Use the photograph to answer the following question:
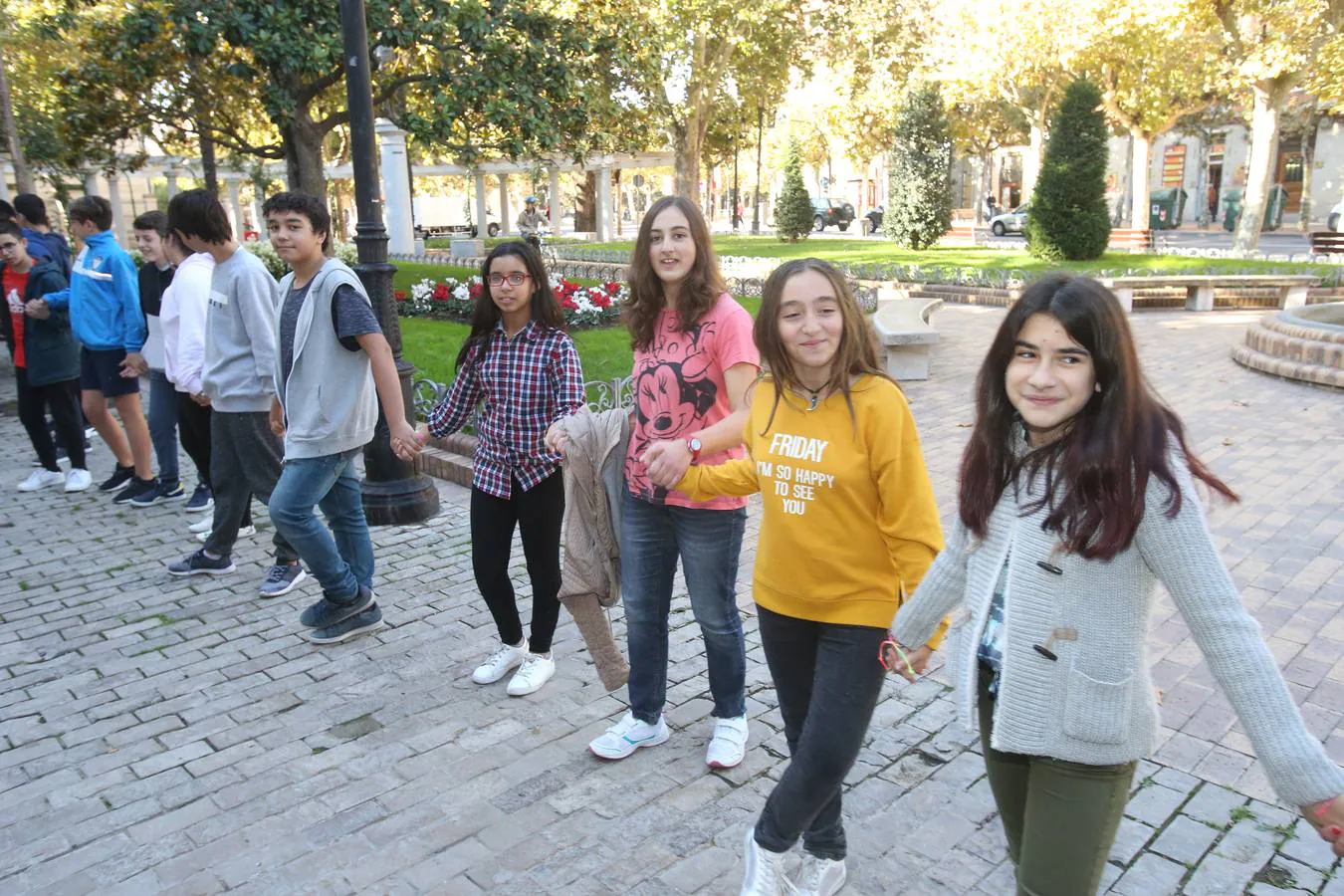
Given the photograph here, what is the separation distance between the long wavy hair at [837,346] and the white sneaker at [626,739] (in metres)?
1.49

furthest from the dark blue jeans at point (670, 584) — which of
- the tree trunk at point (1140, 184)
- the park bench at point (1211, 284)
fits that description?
the tree trunk at point (1140, 184)

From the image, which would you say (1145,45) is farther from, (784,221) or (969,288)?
(784,221)

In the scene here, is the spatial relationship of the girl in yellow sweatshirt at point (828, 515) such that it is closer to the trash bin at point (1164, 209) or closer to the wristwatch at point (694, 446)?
the wristwatch at point (694, 446)

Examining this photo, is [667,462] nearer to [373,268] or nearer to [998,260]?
[373,268]

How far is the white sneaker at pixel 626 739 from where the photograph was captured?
139 inches

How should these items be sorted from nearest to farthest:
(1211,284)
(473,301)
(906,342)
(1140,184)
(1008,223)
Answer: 1. (906,342)
2. (473,301)
3. (1211,284)
4. (1140,184)
5. (1008,223)

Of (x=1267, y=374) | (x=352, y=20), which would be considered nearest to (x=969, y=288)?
(x=1267, y=374)

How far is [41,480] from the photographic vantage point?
7309 mm

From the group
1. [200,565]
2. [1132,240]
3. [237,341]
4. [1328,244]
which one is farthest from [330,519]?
[1328,244]

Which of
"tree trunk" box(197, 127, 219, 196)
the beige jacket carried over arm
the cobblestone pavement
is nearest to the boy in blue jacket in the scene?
the cobblestone pavement

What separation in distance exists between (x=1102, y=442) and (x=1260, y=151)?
23007 mm

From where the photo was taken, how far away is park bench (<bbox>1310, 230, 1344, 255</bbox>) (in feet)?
70.8

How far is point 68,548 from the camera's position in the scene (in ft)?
19.7

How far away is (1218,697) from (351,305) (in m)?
3.87
